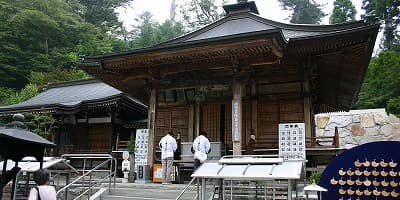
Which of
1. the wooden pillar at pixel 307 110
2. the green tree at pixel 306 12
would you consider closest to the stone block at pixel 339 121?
the wooden pillar at pixel 307 110

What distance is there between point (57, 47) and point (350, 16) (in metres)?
26.0

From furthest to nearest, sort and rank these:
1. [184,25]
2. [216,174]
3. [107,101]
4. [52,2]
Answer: [184,25]
[52,2]
[107,101]
[216,174]

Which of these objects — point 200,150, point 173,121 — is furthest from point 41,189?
point 173,121

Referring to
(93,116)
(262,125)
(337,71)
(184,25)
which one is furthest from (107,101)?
(184,25)

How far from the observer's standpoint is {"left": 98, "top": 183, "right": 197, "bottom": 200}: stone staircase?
895 cm

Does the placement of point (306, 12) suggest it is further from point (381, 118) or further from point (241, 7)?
point (241, 7)

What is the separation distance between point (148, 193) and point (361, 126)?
16.2 metres

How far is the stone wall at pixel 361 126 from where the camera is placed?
20.5 meters

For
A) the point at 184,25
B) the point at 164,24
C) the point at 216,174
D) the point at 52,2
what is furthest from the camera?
the point at 184,25

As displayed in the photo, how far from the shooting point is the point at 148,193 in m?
9.51

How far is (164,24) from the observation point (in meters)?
49.0

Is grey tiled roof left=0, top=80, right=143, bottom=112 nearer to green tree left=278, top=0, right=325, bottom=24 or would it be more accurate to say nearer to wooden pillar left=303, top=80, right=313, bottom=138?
wooden pillar left=303, top=80, right=313, bottom=138

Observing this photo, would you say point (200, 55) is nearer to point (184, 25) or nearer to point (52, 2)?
point (52, 2)

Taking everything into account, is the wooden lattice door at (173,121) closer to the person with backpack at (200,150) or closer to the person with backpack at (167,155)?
the person with backpack at (167,155)
